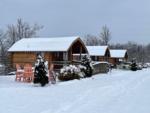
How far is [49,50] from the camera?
3797 centimetres

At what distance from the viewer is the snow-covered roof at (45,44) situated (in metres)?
37.5

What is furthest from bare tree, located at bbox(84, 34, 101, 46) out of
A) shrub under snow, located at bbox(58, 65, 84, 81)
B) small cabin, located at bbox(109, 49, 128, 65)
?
→ shrub under snow, located at bbox(58, 65, 84, 81)

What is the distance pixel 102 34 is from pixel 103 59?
40751mm

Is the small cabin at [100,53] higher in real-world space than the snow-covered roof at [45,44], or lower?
lower

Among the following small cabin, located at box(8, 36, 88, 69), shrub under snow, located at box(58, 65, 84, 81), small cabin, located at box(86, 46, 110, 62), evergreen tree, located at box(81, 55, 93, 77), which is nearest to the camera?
shrub under snow, located at box(58, 65, 84, 81)

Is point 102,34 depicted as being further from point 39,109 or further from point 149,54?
point 39,109

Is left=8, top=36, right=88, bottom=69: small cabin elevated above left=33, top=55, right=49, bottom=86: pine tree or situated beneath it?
elevated above

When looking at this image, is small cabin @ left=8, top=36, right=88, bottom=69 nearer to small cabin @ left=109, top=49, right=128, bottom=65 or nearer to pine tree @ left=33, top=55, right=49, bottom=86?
pine tree @ left=33, top=55, right=49, bottom=86

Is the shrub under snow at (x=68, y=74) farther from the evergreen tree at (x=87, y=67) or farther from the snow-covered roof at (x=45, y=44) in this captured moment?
the snow-covered roof at (x=45, y=44)

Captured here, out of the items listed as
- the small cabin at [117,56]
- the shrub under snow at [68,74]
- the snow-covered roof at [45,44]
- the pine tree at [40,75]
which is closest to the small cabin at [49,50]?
the snow-covered roof at [45,44]

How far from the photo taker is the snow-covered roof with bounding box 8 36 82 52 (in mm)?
37459

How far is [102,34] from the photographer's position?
101125mm

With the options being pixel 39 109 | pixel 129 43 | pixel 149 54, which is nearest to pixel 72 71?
pixel 39 109

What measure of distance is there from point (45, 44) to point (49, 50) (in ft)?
6.51
